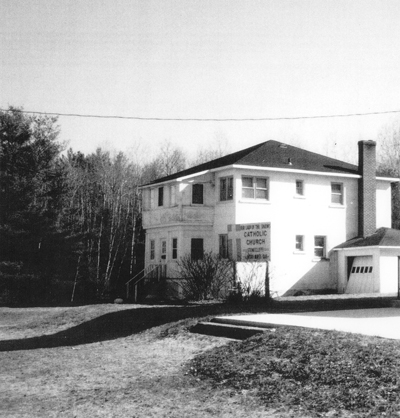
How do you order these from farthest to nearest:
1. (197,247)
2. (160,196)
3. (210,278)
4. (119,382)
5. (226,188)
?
(160,196) → (197,247) → (226,188) → (210,278) → (119,382)

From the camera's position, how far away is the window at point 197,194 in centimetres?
3748

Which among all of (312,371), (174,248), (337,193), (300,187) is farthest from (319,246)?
(312,371)

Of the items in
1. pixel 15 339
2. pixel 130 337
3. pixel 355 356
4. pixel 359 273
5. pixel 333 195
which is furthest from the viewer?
pixel 333 195

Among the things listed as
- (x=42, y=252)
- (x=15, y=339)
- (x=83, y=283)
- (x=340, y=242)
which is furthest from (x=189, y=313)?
(x=83, y=283)

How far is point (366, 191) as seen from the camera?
39.5 metres

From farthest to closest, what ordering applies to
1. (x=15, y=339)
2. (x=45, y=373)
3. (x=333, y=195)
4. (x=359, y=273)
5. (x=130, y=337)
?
(x=333, y=195)
(x=359, y=273)
(x=15, y=339)
(x=130, y=337)
(x=45, y=373)

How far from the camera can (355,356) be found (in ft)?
36.1

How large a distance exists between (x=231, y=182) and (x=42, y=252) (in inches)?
519

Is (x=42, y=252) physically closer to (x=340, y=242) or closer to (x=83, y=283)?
(x=83, y=283)

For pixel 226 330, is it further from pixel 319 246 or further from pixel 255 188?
pixel 319 246

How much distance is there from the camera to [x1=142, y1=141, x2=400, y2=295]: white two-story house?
3625cm

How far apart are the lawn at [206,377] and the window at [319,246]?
21940mm

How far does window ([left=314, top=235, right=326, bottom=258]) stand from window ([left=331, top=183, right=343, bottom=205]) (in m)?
2.38

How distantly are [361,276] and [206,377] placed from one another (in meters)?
25.9
